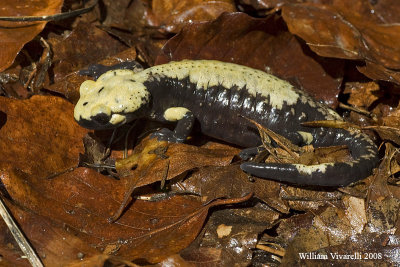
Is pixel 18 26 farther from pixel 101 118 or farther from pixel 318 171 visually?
pixel 318 171

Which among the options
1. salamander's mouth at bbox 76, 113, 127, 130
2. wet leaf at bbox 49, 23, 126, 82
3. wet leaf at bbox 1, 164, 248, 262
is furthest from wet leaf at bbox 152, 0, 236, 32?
wet leaf at bbox 1, 164, 248, 262

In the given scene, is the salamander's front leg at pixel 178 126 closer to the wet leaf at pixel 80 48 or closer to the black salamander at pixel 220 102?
the black salamander at pixel 220 102

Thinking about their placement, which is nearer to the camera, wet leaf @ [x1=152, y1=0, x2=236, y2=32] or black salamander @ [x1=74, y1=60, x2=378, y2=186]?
black salamander @ [x1=74, y1=60, x2=378, y2=186]

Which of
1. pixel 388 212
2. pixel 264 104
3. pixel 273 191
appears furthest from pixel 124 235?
pixel 388 212

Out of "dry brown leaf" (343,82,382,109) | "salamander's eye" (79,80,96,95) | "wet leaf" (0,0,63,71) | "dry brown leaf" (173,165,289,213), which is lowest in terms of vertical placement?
"dry brown leaf" (173,165,289,213)

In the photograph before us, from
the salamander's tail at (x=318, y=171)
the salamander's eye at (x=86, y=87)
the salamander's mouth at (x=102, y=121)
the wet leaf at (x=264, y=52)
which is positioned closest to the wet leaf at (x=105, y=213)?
the salamander's tail at (x=318, y=171)

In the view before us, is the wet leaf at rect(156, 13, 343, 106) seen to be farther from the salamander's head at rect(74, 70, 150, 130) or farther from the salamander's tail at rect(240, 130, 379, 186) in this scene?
the salamander's tail at rect(240, 130, 379, 186)
